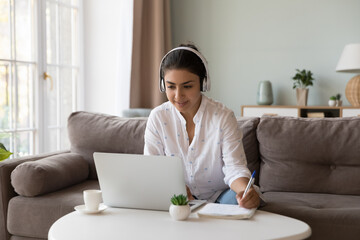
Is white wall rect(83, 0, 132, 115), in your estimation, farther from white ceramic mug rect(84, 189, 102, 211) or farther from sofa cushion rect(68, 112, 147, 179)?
white ceramic mug rect(84, 189, 102, 211)

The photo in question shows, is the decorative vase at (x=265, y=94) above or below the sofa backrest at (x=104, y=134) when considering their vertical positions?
above

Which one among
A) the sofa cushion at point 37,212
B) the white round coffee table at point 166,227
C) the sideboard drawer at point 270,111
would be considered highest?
the sideboard drawer at point 270,111

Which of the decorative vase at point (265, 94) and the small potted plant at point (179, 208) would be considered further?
the decorative vase at point (265, 94)

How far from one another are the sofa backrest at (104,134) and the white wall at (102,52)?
149 cm

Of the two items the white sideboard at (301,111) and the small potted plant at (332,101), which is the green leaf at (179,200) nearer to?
the white sideboard at (301,111)

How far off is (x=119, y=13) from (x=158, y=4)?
43 cm

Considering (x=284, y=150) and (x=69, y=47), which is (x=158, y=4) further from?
(x=284, y=150)

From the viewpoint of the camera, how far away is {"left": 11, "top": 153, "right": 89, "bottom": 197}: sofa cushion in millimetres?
2078

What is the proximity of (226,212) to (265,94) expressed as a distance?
120 inches

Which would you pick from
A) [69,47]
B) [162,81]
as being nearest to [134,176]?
[162,81]

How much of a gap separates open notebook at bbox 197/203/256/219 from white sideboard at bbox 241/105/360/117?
9.07 feet

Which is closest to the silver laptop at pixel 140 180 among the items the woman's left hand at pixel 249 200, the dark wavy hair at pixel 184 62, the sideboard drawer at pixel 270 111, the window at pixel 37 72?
the woman's left hand at pixel 249 200

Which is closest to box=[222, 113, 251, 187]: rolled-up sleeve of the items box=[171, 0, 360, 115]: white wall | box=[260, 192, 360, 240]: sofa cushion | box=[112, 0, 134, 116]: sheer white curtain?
box=[260, 192, 360, 240]: sofa cushion

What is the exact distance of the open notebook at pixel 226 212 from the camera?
135cm
